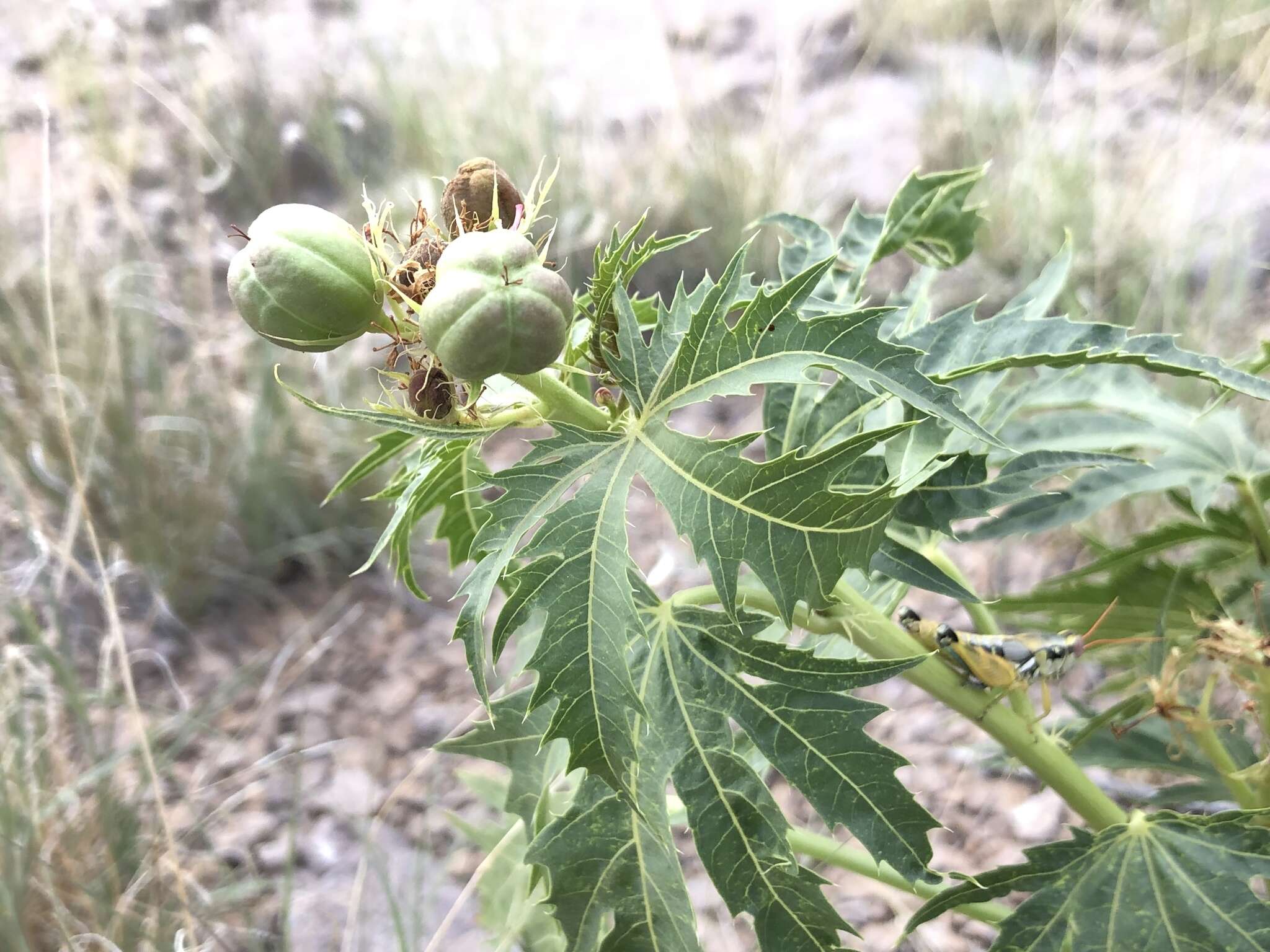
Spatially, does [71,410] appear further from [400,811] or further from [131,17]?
[131,17]

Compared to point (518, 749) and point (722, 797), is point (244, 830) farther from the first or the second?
point (722, 797)

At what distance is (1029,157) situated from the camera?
9.20ft

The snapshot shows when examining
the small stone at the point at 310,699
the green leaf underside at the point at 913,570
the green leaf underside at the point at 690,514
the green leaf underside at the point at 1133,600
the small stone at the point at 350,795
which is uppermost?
the green leaf underside at the point at 690,514

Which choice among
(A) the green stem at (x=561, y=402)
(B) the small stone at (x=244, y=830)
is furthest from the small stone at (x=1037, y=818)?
(B) the small stone at (x=244, y=830)

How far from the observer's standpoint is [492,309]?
0.50 metres

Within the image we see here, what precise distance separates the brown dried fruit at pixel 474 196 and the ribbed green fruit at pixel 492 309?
63mm

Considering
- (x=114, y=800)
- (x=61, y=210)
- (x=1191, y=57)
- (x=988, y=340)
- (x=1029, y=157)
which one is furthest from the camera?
(x=1191, y=57)

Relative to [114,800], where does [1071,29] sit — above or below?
above

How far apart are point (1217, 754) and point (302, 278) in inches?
32.6

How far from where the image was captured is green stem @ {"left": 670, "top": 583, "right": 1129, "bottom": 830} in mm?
685

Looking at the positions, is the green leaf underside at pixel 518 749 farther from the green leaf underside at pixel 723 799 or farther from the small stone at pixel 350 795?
the small stone at pixel 350 795

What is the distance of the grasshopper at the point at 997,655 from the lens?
709 mm

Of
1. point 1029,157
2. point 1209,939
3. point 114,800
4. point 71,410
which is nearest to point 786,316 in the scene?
point 1209,939

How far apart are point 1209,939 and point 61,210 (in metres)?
2.98
